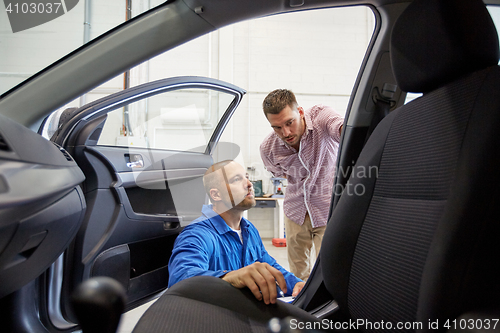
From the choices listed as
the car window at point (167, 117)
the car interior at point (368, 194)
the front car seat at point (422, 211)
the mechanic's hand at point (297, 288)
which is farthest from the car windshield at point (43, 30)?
the front car seat at point (422, 211)

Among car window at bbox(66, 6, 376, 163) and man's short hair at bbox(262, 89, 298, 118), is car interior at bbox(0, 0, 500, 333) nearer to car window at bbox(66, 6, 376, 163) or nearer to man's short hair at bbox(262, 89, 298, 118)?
man's short hair at bbox(262, 89, 298, 118)

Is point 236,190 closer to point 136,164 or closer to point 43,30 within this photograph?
point 136,164

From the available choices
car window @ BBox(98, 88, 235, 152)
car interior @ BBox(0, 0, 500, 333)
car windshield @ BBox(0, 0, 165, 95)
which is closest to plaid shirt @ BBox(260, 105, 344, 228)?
car interior @ BBox(0, 0, 500, 333)

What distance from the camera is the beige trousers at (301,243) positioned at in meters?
1.89

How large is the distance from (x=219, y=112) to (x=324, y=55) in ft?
12.8

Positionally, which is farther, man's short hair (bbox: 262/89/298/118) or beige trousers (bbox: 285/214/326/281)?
beige trousers (bbox: 285/214/326/281)

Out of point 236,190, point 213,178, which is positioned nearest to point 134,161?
point 213,178

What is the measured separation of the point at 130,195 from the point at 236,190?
0.51 metres

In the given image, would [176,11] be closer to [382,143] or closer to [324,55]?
[382,143]

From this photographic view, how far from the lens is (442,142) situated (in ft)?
1.87

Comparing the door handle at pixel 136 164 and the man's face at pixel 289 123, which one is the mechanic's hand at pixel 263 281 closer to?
the door handle at pixel 136 164

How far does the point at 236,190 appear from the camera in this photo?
1.41 metres

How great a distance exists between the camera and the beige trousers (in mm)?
1894

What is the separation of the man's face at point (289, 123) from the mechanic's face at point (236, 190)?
0.34m
